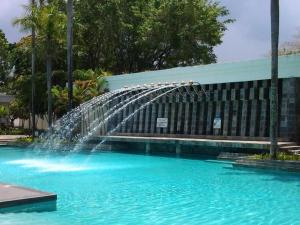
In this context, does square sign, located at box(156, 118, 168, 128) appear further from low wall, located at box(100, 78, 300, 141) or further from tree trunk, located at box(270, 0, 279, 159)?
tree trunk, located at box(270, 0, 279, 159)

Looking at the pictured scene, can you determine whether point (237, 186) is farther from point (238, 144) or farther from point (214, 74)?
point (214, 74)

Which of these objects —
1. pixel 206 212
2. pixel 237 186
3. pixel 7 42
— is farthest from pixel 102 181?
pixel 7 42

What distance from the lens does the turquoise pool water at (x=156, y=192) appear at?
10.2m

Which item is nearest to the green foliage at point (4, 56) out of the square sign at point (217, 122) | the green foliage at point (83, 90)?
Result: the green foliage at point (83, 90)

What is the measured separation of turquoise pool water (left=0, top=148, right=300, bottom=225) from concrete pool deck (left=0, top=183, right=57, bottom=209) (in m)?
0.26

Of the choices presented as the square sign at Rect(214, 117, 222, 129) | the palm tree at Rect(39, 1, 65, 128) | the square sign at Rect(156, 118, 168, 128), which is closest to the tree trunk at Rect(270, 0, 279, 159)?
the square sign at Rect(214, 117, 222, 129)

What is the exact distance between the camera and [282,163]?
18.0 m

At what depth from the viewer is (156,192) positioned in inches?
535

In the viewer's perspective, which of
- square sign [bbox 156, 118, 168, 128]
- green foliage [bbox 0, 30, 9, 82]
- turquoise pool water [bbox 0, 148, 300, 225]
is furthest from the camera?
green foliage [bbox 0, 30, 9, 82]

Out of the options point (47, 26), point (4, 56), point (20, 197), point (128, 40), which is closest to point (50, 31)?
point (47, 26)

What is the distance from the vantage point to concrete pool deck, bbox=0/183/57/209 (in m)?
10.0

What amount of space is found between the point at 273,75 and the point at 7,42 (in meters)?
52.3

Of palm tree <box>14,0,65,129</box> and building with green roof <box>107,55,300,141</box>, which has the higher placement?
palm tree <box>14,0,65,129</box>

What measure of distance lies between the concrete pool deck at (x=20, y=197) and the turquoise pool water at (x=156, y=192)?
0.86ft
